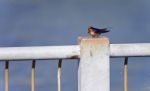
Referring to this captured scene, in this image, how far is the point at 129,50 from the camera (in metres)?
4.07

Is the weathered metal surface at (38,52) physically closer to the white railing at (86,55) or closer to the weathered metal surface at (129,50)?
the white railing at (86,55)

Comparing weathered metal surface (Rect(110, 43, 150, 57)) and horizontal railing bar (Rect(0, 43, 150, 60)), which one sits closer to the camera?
horizontal railing bar (Rect(0, 43, 150, 60))

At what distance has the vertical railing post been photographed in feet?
13.1

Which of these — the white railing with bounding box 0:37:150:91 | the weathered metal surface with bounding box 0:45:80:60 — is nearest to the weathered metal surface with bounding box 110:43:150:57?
the white railing with bounding box 0:37:150:91

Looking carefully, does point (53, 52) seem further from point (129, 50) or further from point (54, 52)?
point (129, 50)

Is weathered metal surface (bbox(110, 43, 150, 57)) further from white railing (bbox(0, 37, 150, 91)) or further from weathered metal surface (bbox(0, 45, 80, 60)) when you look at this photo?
weathered metal surface (bbox(0, 45, 80, 60))

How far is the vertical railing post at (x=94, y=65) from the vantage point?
3.99m

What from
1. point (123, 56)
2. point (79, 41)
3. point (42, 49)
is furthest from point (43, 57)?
point (123, 56)

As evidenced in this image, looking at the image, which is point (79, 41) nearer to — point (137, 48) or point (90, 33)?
point (90, 33)

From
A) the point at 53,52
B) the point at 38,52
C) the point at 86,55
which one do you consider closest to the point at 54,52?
the point at 53,52

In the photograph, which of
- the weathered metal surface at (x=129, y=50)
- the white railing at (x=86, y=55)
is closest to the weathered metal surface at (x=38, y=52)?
the white railing at (x=86, y=55)

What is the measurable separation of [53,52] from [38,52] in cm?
11

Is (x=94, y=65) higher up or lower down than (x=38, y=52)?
lower down

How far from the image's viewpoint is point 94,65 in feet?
13.1
